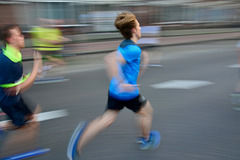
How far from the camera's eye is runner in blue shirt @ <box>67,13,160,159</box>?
7.43 ft

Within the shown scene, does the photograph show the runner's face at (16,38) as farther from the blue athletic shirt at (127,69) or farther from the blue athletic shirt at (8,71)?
the blue athletic shirt at (127,69)

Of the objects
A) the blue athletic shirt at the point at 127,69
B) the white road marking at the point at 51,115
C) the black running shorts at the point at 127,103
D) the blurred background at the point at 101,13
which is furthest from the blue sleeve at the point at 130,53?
the blurred background at the point at 101,13

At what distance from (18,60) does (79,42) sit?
1083 cm

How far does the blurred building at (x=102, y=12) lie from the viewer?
11.6m

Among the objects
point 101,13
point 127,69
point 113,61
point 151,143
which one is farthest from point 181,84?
point 101,13

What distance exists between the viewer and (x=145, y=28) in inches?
332

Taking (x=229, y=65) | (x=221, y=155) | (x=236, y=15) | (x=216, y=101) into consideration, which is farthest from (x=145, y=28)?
(x=236, y=15)

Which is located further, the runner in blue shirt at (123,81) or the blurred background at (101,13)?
the blurred background at (101,13)

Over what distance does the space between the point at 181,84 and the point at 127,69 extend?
3.82 metres

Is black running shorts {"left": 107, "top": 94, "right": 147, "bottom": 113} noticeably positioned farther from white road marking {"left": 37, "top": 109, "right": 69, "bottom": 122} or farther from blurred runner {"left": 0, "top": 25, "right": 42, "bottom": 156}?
white road marking {"left": 37, "top": 109, "right": 69, "bottom": 122}

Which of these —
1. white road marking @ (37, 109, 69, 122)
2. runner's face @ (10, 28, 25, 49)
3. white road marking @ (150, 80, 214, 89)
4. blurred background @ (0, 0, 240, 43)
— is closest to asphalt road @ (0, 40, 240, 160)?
white road marking @ (150, 80, 214, 89)

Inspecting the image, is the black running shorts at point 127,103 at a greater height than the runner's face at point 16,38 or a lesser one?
lesser

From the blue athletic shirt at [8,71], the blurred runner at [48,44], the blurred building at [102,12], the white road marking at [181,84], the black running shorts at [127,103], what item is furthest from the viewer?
the blurred building at [102,12]

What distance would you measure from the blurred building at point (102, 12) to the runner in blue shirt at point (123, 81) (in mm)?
7883
